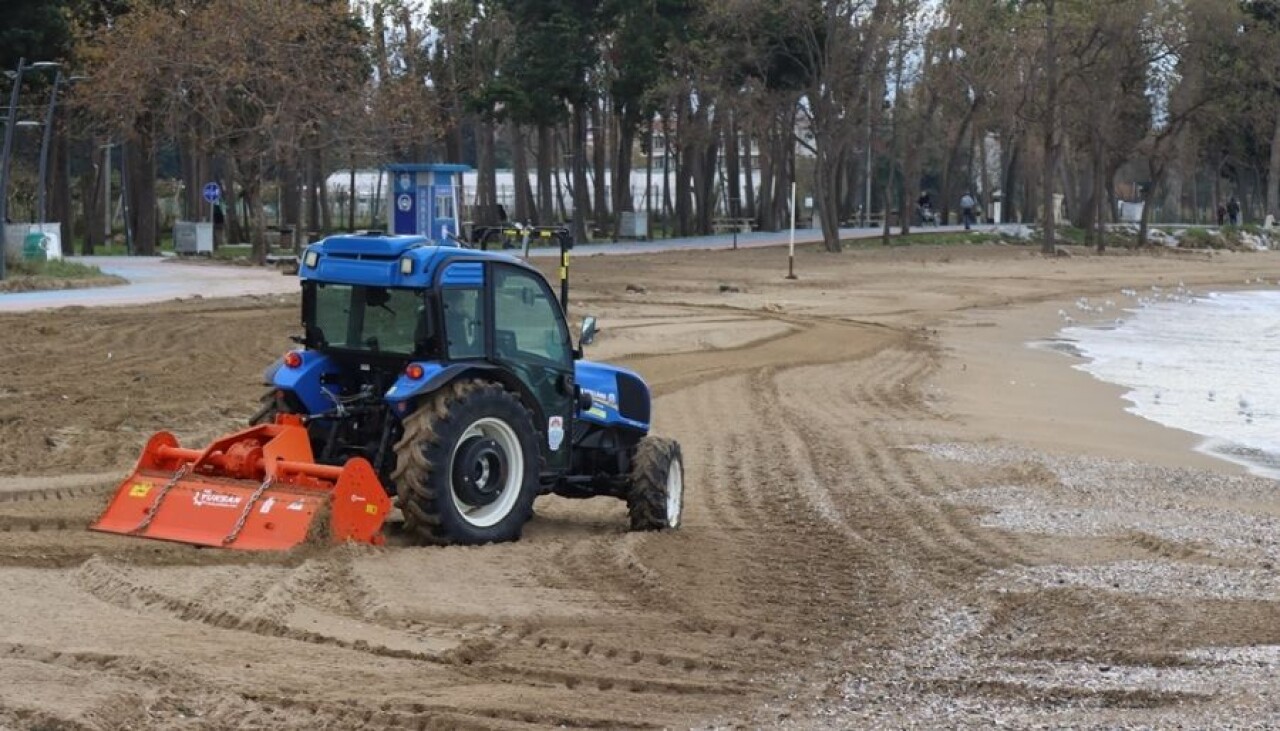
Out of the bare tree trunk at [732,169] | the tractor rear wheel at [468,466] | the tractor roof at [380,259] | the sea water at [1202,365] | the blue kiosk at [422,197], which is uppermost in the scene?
the bare tree trunk at [732,169]

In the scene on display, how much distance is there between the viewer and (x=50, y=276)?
36.2 m

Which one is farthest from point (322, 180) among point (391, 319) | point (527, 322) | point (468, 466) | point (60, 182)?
point (468, 466)

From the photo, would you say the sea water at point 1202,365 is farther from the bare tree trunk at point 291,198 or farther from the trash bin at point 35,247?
the trash bin at point 35,247

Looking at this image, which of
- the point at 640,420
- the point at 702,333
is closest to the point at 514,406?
the point at 640,420

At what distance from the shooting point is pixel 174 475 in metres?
10.1

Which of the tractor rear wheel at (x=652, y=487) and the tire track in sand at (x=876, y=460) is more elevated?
the tractor rear wheel at (x=652, y=487)

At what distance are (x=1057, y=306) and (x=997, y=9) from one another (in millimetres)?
40519

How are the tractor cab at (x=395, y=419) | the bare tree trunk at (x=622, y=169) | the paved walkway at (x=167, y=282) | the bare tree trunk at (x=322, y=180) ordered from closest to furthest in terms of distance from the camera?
the tractor cab at (x=395, y=419) → the paved walkway at (x=167, y=282) → the bare tree trunk at (x=322, y=180) → the bare tree trunk at (x=622, y=169)

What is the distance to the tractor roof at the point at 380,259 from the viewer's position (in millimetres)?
10156

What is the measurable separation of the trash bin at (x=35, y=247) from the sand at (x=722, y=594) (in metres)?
20.1

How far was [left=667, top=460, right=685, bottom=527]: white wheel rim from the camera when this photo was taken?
37.7 ft

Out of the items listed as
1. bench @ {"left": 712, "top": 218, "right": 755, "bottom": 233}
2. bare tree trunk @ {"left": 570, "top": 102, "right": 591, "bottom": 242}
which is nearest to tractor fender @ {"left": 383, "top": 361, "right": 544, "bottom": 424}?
bare tree trunk @ {"left": 570, "top": 102, "right": 591, "bottom": 242}

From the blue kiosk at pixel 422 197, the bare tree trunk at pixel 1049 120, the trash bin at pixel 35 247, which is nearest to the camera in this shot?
the trash bin at pixel 35 247

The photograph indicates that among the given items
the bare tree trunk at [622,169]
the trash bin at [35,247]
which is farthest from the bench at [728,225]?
the trash bin at [35,247]
